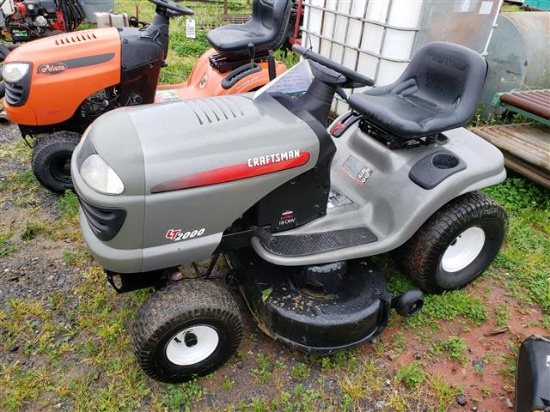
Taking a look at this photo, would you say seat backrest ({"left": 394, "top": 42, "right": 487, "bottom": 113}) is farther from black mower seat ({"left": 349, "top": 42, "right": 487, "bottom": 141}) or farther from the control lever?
the control lever

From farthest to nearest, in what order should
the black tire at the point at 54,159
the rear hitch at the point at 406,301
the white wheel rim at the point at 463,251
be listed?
the black tire at the point at 54,159, the white wheel rim at the point at 463,251, the rear hitch at the point at 406,301

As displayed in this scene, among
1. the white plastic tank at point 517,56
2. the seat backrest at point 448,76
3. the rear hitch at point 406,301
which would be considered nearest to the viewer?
the rear hitch at point 406,301

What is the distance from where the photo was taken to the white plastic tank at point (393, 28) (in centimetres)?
370

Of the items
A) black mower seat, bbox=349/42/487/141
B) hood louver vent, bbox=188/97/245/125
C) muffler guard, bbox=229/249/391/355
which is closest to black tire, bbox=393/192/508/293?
muffler guard, bbox=229/249/391/355

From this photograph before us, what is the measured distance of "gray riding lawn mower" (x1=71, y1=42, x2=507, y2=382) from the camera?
5.93 feet

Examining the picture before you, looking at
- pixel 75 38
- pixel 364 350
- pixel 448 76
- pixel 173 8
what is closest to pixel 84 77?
pixel 75 38

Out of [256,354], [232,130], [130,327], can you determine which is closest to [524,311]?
[256,354]

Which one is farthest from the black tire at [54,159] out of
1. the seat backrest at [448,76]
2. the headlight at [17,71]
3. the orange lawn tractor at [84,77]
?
the seat backrest at [448,76]

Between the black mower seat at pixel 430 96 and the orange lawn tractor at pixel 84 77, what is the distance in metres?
0.78

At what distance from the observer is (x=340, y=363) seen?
229 cm

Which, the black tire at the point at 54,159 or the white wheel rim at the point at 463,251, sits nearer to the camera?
the white wheel rim at the point at 463,251

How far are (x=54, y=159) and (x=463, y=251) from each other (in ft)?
9.08

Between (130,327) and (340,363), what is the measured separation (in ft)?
3.50

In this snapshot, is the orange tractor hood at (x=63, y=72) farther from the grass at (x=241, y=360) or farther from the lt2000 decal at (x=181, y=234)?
the lt2000 decal at (x=181, y=234)
